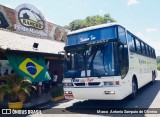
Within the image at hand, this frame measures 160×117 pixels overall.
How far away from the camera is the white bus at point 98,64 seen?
355 inches

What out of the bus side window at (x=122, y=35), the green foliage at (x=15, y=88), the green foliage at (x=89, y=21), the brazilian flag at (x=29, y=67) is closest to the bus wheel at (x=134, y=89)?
the bus side window at (x=122, y=35)

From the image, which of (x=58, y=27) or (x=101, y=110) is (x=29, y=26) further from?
(x=101, y=110)

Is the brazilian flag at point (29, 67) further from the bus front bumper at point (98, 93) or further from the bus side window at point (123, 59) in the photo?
the bus side window at point (123, 59)

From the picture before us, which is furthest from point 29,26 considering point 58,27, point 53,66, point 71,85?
point 71,85

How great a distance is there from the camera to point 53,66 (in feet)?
64.8

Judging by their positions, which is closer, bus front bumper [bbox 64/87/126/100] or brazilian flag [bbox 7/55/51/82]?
bus front bumper [bbox 64/87/126/100]

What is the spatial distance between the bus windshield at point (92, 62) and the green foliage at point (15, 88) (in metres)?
2.30

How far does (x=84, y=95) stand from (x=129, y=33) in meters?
4.47

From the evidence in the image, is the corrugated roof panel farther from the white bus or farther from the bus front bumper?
the bus front bumper

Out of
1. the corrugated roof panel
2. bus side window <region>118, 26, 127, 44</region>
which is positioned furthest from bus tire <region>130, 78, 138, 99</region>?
the corrugated roof panel

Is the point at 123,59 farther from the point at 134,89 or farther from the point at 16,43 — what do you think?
the point at 16,43

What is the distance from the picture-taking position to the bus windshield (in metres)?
9.09

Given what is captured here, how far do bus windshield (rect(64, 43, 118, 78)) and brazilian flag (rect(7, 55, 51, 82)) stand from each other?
136 inches

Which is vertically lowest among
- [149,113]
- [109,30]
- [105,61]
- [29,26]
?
[149,113]
